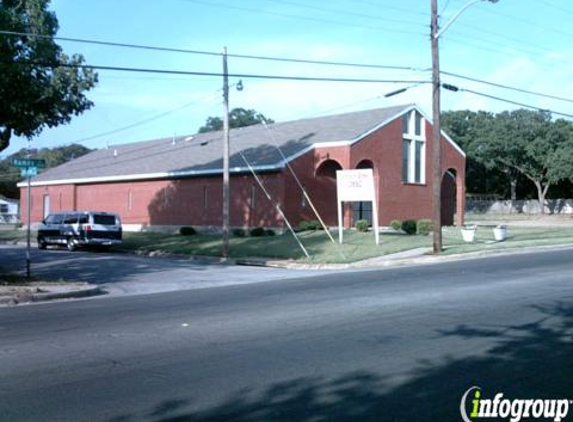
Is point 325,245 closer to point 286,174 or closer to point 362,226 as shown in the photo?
point 362,226

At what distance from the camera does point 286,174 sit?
34.9 metres

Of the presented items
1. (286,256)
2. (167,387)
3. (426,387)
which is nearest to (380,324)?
(426,387)

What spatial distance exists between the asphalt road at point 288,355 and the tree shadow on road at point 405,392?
0.02m

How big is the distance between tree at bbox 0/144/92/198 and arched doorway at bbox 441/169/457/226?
61986mm

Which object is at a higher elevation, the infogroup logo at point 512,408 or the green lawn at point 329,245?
the green lawn at point 329,245

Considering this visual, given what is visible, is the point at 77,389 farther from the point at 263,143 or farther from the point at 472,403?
the point at 263,143

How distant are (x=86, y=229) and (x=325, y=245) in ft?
39.2

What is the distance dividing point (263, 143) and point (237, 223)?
18.5 ft

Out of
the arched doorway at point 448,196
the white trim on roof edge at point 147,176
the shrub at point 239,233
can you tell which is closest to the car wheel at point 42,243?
the white trim on roof edge at point 147,176

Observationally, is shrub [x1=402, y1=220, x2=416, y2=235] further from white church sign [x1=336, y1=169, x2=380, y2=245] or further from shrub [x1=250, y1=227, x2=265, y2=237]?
shrub [x1=250, y1=227, x2=265, y2=237]

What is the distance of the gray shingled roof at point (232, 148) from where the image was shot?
37.5 m

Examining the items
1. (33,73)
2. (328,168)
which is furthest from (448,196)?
(33,73)

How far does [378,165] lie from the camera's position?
3769 cm

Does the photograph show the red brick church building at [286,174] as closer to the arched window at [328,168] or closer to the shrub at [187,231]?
the arched window at [328,168]
